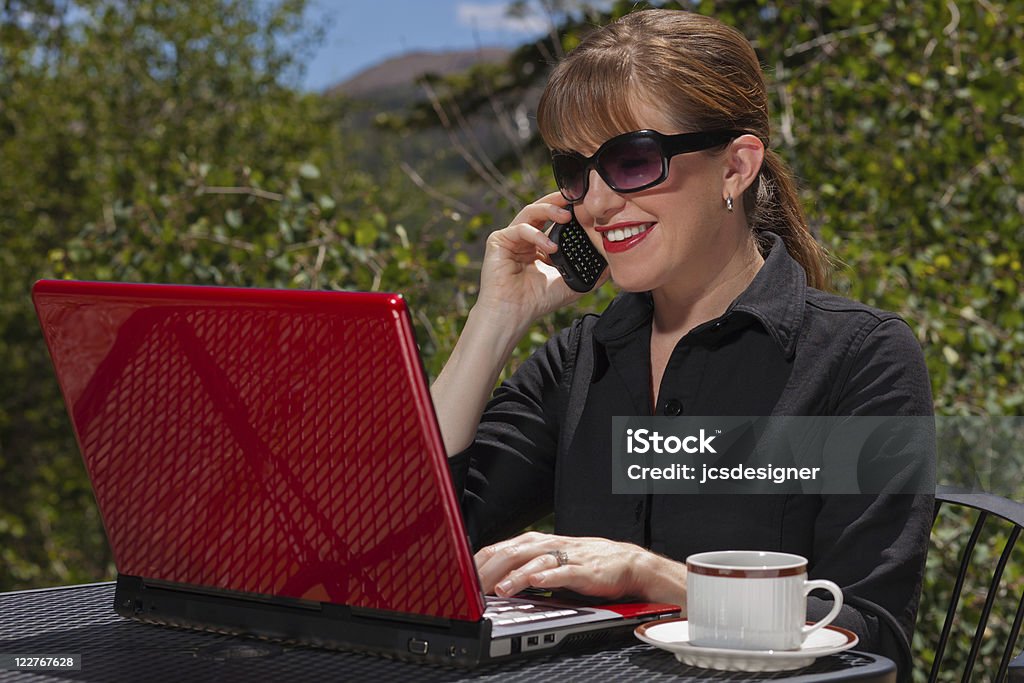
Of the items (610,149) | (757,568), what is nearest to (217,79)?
(610,149)

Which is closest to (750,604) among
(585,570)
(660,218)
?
(585,570)

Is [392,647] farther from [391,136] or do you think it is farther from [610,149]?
[391,136]

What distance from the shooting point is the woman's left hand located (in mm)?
1514

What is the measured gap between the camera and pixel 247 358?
4.25 feet

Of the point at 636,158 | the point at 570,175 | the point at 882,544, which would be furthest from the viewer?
the point at 570,175

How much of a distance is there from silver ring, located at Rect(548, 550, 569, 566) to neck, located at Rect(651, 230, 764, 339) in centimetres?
62

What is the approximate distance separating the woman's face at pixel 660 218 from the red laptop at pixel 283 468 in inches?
22.9

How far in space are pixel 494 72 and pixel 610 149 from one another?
9.64m

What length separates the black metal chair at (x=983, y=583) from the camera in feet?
6.20

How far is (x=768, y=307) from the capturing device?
193 cm

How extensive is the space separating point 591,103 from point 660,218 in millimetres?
192

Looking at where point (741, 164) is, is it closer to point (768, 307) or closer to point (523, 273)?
point (768, 307)

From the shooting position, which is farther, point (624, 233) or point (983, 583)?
point (983, 583)

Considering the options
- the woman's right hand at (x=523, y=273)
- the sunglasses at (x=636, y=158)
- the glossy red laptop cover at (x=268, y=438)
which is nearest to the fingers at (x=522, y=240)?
the woman's right hand at (x=523, y=273)
